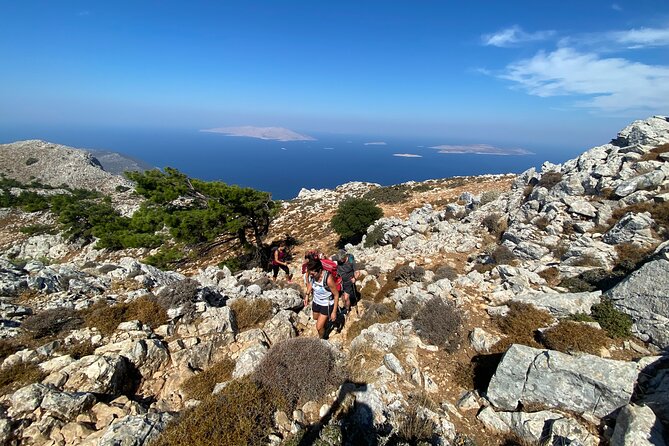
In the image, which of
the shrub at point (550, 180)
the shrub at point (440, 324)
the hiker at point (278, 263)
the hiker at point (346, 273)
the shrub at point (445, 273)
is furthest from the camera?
the shrub at point (550, 180)

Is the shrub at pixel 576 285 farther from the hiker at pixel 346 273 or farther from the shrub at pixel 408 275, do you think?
the hiker at pixel 346 273

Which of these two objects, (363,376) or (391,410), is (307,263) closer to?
(363,376)

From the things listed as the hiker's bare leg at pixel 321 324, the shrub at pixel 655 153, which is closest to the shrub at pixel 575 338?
the hiker's bare leg at pixel 321 324

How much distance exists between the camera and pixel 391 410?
4.82 m

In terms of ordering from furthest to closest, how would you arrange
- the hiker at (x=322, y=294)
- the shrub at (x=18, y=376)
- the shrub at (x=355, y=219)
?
the shrub at (x=355, y=219)
the hiker at (x=322, y=294)
the shrub at (x=18, y=376)

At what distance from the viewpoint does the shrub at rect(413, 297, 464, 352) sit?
22.0 feet

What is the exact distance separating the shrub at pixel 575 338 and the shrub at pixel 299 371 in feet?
14.3

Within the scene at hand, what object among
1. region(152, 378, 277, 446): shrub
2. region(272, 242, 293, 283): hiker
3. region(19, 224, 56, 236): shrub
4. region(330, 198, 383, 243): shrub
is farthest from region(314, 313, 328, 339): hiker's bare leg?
region(19, 224, 56, 236): shrub

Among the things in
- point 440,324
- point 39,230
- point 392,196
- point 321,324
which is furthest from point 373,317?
point 39,230

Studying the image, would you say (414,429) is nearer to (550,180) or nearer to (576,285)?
(576,285)

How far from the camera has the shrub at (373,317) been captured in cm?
774

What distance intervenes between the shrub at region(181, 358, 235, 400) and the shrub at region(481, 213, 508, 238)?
12.3 m

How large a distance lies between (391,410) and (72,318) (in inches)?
261

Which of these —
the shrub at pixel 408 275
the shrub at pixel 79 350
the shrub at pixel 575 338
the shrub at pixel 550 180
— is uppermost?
A: the shrub at pixel 550 180
